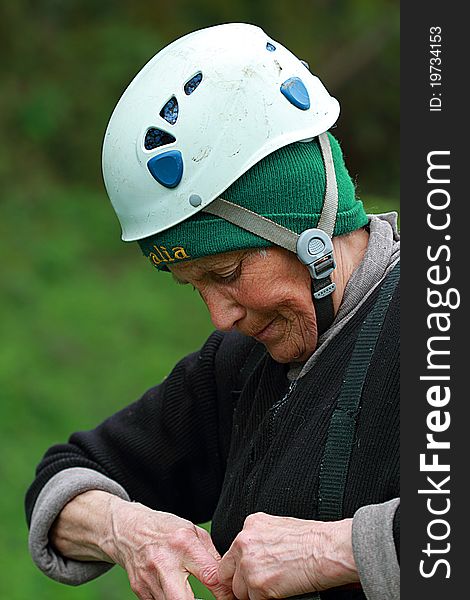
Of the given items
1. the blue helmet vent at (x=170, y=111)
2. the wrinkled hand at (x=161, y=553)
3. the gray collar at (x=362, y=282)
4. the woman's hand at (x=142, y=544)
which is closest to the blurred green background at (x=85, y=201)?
the woman's hand at (x=142, y=544)

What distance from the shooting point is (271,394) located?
3.20 meters

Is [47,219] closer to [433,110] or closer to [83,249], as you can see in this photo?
[83,249]

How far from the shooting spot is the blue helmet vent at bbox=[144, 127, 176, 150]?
2.99m

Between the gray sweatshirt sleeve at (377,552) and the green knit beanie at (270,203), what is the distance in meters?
0.81

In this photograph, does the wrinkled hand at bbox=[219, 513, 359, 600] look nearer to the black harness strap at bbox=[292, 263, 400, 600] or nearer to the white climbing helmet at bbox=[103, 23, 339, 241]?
the black harness strap at bbox=[292, 263, 400, 600]

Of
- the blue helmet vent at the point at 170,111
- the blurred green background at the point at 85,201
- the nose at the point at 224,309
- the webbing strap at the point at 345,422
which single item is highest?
the blurred green background at the point at 85,201

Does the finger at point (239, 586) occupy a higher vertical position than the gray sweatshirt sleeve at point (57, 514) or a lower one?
lower

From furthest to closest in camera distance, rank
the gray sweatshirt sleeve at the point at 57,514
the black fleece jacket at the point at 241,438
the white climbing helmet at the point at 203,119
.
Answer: the gray sweatshirt sleeve at the point at 57,514 < the white climbing helmet at the point at 203,119 < the black fleece jacket at the point at 241,438

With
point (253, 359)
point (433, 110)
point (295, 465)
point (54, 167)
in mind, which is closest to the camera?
point (433, 110)

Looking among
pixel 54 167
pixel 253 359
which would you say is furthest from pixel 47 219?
pixel 253 359

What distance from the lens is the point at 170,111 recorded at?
2982 mm

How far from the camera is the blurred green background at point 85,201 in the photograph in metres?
9.32

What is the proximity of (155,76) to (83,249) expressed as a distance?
36.8 ft

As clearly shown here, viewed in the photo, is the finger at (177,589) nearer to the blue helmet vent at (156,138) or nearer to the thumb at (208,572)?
the thumb at (208,572)
